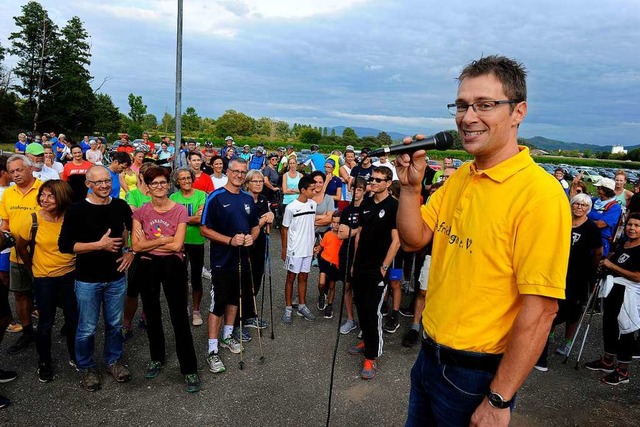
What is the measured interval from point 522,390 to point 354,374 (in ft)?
6.14

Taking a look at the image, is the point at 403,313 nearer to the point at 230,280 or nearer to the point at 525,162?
the point at 230,280

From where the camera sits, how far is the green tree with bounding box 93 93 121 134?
149ft

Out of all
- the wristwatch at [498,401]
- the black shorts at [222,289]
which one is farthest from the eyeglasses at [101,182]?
the wristwatch at [498,401]

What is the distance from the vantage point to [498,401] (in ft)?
5.06

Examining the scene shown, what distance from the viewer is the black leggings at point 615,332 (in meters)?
4.53

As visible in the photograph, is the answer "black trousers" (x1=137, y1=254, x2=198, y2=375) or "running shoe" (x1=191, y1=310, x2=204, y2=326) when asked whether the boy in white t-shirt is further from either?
"black trousers" (x1=137, y1=254, x2=198, y2=375)

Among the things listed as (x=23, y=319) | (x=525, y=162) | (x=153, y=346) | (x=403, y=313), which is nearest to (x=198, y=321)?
(x=153, y=346)

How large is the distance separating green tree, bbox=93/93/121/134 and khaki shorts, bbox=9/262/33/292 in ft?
155

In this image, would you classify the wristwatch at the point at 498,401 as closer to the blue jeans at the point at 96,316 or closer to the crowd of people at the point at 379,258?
the crowd of people at the point at 379,258

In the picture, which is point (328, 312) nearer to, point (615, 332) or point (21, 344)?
point (615, 332)

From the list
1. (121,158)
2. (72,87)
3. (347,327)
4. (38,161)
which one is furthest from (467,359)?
(72,87)

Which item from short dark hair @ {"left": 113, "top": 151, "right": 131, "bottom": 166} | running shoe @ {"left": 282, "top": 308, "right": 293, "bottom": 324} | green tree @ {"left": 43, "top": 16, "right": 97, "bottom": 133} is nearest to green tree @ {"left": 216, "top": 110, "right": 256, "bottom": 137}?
green tree @ {"left": 43, "top": 16, "right": 97, "bottom": 133}

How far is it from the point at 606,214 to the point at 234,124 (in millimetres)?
79671

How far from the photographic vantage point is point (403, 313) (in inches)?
246
